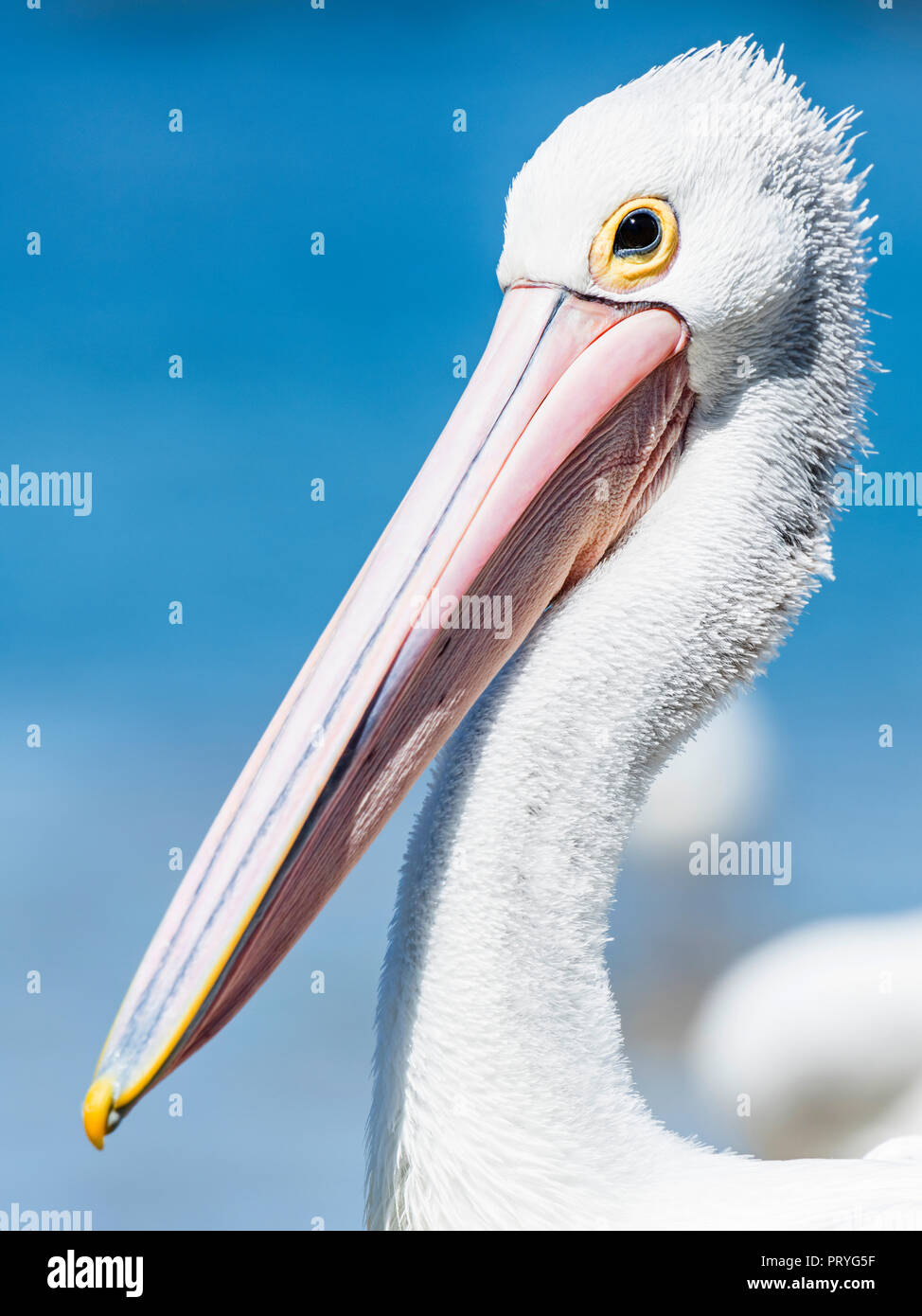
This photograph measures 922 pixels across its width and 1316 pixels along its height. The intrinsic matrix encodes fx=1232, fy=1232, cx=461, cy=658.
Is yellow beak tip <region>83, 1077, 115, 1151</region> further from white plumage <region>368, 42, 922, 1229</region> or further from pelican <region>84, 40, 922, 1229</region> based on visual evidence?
white plumage <region>368, 42, 922, 1229</region>

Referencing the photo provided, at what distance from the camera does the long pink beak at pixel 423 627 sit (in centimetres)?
151

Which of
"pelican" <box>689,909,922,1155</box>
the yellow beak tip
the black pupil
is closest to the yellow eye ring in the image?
the black pupil

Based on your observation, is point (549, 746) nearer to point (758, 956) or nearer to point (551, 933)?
point (551, 933)

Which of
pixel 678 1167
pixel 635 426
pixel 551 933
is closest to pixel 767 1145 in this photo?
pixel 678 1167

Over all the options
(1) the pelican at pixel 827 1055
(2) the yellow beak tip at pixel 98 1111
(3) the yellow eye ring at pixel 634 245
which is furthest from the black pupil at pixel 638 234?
(1) the pelican at pixel 827 1055

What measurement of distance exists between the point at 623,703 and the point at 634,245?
0.67m

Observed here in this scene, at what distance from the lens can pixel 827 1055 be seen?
11.3ft

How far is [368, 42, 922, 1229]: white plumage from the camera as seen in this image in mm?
1613

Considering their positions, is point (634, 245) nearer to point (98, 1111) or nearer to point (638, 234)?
point (638, 234)

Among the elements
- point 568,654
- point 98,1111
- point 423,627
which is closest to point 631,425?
point 568,654

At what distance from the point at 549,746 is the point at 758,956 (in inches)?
102

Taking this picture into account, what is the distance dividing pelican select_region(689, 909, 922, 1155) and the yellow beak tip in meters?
2.44

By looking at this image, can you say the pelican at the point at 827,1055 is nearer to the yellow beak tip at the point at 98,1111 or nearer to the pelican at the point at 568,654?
the pelican at the point at 568,654

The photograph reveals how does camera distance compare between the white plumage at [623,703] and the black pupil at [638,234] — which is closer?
the white plumage at [623,703]
